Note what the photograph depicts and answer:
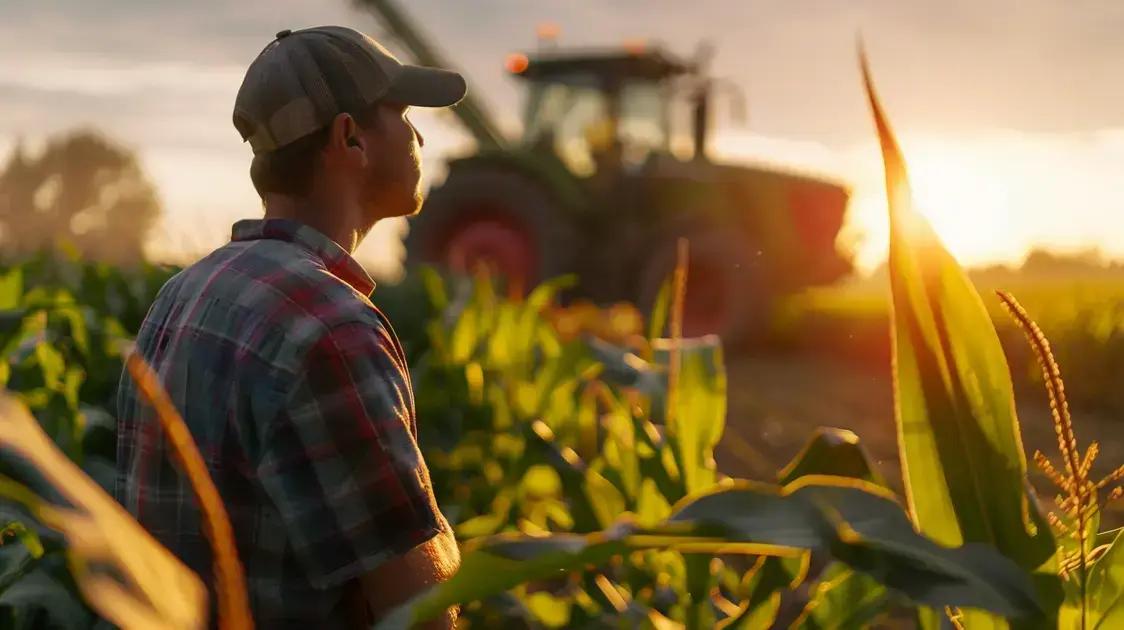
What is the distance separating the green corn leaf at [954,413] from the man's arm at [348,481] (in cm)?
43

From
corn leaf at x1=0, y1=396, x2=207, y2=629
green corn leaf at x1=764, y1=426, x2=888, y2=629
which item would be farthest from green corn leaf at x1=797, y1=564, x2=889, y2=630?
corn leaf at x1=0, y1=396, x2=207, y2=629

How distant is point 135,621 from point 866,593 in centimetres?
72

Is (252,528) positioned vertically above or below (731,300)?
above

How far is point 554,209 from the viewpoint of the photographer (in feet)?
25.7

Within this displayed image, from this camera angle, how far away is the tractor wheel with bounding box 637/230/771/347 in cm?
777

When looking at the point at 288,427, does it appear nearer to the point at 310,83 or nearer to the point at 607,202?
the point at 310,83

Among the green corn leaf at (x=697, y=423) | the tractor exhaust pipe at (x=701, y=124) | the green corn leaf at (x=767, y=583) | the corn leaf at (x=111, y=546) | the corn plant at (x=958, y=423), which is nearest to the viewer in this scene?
the corn leaf at (x=111, y=546)

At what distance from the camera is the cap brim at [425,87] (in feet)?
3.49

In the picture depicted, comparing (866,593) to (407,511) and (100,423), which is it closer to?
(407,511)

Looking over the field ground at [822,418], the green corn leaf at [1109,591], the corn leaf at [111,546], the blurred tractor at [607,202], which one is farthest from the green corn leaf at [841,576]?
the blurred tractor at [607,202]

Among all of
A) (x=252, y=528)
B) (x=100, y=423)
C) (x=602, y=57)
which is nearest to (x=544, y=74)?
(x=602, y=57)

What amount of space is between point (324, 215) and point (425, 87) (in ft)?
0.59

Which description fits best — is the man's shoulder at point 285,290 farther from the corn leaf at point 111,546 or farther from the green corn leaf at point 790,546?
the corn leaf at point 111,546

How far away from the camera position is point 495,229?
313 inches
